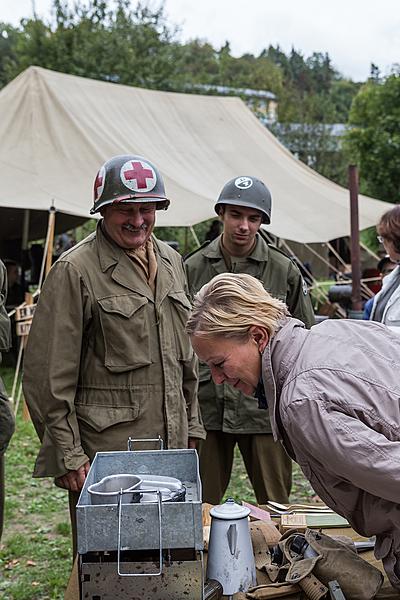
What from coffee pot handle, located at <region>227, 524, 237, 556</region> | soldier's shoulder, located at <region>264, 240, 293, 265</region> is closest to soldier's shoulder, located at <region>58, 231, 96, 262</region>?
soldier's shoulder, located at <region>264, 240, 293, 265</region>

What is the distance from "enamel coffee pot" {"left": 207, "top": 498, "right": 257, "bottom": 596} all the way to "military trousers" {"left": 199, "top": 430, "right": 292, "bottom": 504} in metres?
1.58

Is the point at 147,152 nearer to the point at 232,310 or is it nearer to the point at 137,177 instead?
the point at 137,177

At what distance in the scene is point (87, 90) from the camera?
1077 cm

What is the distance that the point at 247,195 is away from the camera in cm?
358

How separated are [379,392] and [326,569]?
0.49 m

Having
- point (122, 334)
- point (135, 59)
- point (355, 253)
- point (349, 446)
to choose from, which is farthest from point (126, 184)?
point (135, 59)

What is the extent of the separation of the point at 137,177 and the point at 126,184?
0.16 feet

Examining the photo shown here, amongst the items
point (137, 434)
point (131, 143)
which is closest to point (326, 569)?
point (137, 434)

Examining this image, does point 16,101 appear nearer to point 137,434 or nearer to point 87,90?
point 87,90

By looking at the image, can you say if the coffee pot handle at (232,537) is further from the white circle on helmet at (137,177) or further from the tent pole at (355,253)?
the tent pole at (355,253)

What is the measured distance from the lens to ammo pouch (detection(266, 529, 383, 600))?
6.01 ft

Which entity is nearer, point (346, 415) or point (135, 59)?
point (346, 415)

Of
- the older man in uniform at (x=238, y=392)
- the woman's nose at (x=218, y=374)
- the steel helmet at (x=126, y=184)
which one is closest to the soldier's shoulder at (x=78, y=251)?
the steel helmet at (x=126, y=184)

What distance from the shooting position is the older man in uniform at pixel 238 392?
11.5 feet
